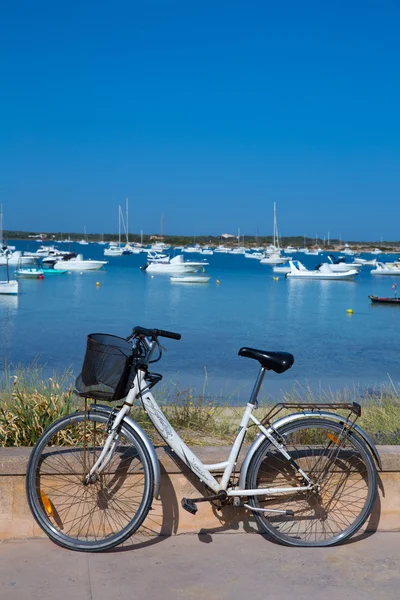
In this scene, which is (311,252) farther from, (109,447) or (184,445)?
(109,447)

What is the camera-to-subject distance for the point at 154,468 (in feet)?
13.0

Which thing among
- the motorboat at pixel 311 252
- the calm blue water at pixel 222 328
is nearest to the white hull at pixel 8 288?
the calm blue water at pixel 222 328

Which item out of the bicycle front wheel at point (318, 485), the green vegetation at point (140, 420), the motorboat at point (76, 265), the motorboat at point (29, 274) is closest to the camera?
the bicycle front wheel at point (318, 485)

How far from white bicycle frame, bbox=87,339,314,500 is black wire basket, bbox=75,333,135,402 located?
0.08 metres

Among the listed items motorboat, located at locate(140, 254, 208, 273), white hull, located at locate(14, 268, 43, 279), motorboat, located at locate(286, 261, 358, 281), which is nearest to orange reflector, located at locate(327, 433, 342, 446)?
white hull, located at locate(14, 268, 43, 279)

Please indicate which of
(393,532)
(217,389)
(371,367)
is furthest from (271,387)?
(393,532)

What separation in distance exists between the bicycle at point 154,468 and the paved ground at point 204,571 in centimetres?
12

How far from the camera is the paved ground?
142 inches

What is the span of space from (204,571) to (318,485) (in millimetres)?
815

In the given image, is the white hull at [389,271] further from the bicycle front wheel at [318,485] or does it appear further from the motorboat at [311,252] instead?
the bicycle front wheel at [318,485]

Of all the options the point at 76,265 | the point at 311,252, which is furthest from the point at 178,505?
the point at 311,252

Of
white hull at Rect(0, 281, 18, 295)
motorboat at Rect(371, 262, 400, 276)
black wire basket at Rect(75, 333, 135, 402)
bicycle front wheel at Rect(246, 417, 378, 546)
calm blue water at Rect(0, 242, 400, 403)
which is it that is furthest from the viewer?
motorboat at Rect(371, 262, 400, 276)

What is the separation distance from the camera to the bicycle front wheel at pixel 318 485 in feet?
13.6

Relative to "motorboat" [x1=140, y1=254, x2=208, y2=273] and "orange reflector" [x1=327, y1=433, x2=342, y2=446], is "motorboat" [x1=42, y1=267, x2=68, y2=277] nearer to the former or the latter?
"motorboat" [x1=140, y1=254, x2=208, y2=273]
